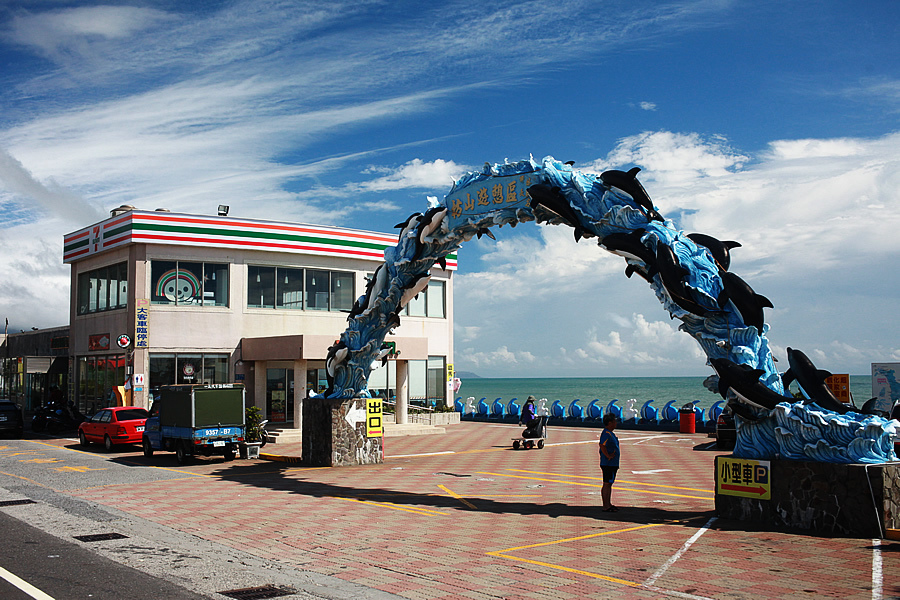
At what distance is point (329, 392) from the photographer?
21469 mm

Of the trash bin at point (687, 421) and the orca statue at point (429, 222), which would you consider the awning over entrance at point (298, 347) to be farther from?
the orca statue at point (429, 222)

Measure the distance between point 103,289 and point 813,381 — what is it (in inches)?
1288

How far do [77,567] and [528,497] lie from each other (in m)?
8.34

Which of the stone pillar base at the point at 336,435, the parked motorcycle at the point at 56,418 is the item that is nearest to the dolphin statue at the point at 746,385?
the stone pillar base at the point at 336,435

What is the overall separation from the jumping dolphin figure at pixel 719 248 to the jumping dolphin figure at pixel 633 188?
2.52 ft

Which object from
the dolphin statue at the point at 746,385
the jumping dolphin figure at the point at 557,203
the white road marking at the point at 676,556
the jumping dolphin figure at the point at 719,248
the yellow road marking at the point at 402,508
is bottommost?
the yellow road marking at the point at 402,508

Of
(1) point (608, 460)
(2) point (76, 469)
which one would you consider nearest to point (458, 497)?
(1) point (608, 460)

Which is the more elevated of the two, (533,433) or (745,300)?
(745,300)

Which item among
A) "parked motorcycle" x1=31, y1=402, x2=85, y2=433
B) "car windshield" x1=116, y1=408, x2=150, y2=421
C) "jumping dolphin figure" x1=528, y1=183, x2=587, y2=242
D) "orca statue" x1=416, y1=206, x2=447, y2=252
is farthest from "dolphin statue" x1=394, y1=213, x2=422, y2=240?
"parked motorcycle" x1=31, y1=402, x2=85, y2=433

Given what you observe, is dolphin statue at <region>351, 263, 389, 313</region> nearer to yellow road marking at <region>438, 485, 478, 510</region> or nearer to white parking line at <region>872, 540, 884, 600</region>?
yellow road marking at <region>438, 485, 478, 510</region>

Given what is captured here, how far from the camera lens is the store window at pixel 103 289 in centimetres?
3441

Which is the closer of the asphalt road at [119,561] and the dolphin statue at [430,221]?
the asphalt road at [119,561]

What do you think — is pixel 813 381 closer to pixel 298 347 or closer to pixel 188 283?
pixel 298 347

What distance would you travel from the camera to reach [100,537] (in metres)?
11.3
